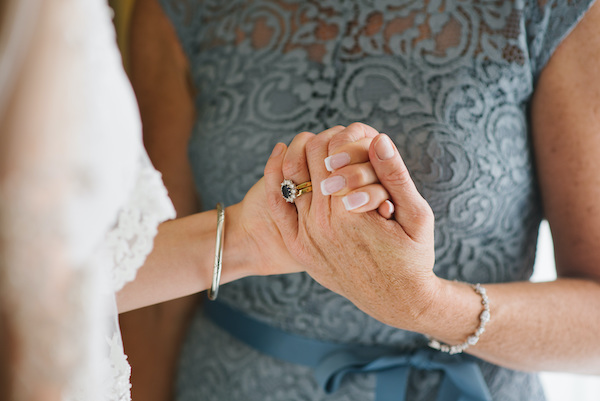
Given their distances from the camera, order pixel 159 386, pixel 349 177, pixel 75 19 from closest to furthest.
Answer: pixel 75 19
pixel 349 177
pixel 159 386

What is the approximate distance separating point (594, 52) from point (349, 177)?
1.45 ft

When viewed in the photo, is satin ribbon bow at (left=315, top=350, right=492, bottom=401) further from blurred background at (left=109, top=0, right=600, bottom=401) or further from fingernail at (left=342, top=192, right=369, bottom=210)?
blurred background at (left=109, top=0, right=600, bottom=401)

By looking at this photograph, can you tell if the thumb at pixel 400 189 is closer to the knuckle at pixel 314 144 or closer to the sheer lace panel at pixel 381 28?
the knuckle at pixel 314 144

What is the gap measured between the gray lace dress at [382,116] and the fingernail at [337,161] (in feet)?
0.75

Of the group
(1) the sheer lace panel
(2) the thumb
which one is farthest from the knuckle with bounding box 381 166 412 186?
(1) the sheer lace panel

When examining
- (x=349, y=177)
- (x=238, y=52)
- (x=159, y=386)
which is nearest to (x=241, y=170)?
(x=238, y=52)

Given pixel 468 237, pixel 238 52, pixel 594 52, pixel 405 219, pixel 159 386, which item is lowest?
pixel 159 386

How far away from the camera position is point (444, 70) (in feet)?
2.40

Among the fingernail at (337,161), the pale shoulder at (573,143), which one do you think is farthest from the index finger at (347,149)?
the pale shoulder at (573,143)

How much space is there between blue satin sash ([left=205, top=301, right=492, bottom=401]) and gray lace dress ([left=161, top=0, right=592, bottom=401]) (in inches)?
0.6

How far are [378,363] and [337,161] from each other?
0.40 meters

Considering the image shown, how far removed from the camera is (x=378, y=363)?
751 millimetres

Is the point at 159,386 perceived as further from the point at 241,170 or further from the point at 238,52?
the point at 238,52

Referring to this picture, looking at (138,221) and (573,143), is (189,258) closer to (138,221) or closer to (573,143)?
(138,221)
